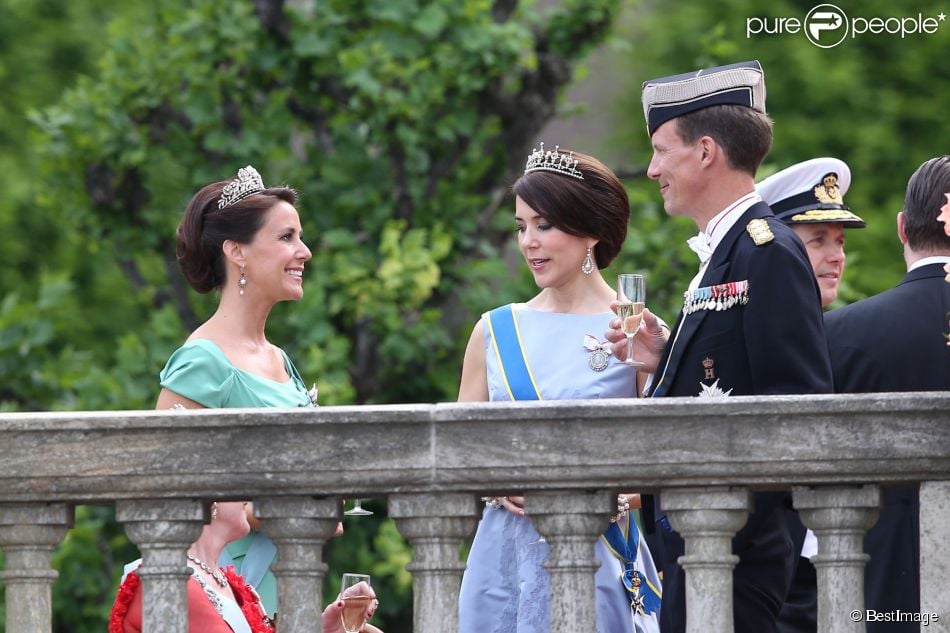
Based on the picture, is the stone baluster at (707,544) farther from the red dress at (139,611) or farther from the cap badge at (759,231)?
the red dress at (139,611)

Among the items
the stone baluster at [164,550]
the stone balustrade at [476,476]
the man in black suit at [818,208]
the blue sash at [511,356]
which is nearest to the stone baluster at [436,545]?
the stone balustrade at [476,476]

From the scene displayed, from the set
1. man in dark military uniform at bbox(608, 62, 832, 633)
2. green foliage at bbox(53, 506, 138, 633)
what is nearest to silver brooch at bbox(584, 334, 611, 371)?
man in dark military uniform at bbox(608, 62, 832, 633)

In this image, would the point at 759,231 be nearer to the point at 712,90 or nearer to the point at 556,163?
the point at 712,90

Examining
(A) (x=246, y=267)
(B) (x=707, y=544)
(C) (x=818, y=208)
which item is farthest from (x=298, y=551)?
(C) (x=818, y=208)

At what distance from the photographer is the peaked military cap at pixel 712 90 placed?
486 centimetres

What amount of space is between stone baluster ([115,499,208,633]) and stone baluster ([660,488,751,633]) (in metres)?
1.08

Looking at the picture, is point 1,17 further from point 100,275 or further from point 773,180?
point 773,180

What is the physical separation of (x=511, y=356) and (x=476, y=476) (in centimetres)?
165

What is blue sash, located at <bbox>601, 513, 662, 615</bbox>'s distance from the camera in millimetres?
5164

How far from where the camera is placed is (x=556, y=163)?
551cm

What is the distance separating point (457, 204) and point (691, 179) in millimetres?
4547

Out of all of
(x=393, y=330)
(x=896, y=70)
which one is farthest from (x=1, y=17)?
(x=393, y=330)

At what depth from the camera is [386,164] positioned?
9.43 m

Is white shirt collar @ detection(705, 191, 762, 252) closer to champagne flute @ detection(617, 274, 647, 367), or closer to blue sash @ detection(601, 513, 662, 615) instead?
champagne flute @ detection(617, 274, 647, 367)
